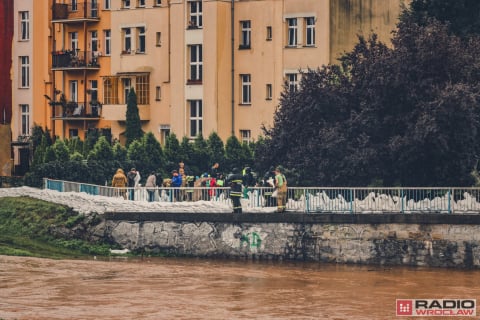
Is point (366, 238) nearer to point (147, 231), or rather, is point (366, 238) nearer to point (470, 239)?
point (470, 239)

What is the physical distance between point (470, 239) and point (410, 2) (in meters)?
19.8

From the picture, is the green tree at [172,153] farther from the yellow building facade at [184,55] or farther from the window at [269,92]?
the window at [269,92]

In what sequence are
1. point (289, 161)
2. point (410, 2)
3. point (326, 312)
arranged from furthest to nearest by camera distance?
point (410, 2) → point (289, 161) → point (326, 312)

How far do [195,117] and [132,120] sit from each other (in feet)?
9.66

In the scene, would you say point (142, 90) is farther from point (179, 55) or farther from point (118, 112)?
point (179, 55)

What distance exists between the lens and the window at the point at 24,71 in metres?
83.2

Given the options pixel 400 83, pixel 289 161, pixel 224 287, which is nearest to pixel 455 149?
pixel 400 83

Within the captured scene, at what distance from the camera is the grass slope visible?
2184 inches

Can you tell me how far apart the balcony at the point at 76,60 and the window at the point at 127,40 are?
2331mm

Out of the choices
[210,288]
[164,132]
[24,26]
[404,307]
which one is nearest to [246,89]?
[164,132]

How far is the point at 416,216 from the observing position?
5175 cm

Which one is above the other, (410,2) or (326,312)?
(410,2)

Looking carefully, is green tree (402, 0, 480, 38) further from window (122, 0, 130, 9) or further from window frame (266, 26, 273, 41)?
window (122, 0, 130, 9)

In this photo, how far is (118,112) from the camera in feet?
255
